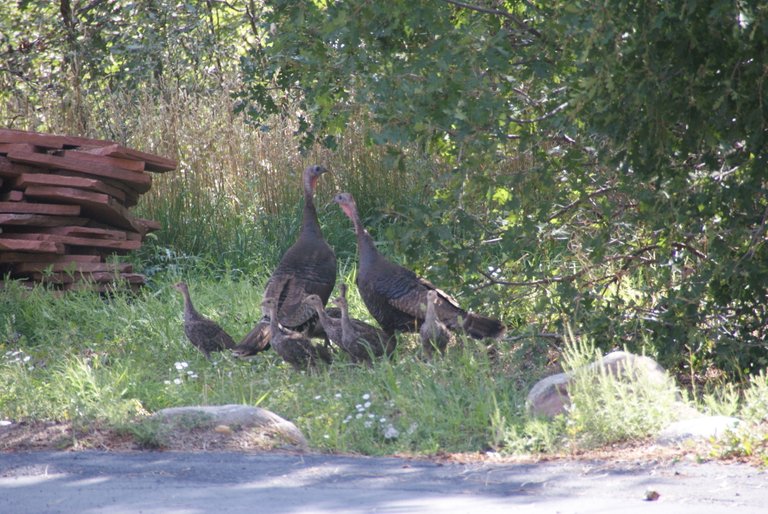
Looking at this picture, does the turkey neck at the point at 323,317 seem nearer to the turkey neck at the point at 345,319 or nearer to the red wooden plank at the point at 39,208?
the turkey neck at the point at 345,319

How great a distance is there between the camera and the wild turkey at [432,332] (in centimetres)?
831

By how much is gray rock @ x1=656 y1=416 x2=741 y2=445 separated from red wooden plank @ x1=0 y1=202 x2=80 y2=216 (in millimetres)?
7035

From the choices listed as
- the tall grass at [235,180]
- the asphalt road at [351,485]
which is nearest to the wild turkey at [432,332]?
the asphalt road at [351,485]

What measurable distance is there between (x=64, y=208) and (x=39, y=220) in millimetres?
267

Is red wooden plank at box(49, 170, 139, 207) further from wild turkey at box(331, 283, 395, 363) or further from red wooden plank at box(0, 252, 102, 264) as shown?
wild turkey at box(331, 283, 395, 363)

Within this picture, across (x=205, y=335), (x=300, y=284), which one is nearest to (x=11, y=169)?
(x=205, y=335)

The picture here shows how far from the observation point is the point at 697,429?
5.71 m

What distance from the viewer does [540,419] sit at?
20.5 feet

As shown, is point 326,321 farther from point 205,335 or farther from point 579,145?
point 579,145

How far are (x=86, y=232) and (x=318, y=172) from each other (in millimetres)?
2488

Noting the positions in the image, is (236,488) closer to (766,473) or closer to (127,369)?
(766,473)

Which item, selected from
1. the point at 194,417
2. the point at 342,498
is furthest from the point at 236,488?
the point at 194,417

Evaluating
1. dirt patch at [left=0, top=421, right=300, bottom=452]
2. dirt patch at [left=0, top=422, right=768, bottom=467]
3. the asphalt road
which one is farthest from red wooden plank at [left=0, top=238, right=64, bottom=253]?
the asphalt road

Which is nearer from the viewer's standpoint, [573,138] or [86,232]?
[573,138]
